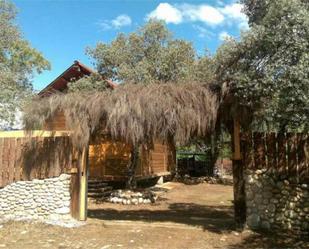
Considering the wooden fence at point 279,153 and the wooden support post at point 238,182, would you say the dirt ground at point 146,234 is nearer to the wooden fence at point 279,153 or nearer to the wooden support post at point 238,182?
the wooden support post at point 238,182

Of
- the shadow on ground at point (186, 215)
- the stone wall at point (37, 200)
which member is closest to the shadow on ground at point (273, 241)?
the shadow on ground at point (186, 215)

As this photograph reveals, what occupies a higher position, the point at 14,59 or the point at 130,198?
the point at 14,59

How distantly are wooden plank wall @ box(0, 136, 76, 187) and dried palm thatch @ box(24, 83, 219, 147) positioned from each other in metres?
0.76

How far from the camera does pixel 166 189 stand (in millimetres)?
20844

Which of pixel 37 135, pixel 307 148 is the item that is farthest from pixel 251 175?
pixel 37 135

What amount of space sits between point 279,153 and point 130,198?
8.12 meters

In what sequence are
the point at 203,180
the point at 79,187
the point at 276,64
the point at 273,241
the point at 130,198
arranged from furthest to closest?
the point at 203,180 → the point at 130,198 → the point at 79,187 → the point at 273,241 → the point at 276,64

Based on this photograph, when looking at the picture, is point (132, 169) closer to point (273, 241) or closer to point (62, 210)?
point (62, 210)

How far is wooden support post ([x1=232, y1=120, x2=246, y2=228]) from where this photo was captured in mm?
10000

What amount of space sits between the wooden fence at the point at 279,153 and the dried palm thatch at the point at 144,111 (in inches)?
42.3

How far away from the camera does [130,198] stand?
16312 millimetres

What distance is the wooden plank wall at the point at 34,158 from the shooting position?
1122 cm

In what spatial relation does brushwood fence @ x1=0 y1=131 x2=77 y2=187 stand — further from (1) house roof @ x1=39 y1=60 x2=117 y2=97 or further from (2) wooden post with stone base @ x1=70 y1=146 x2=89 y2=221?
(1) house roof @ x1=39 y1=60 x2=117 y2=97

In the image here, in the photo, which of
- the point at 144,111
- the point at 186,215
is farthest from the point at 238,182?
the point at 186,215
